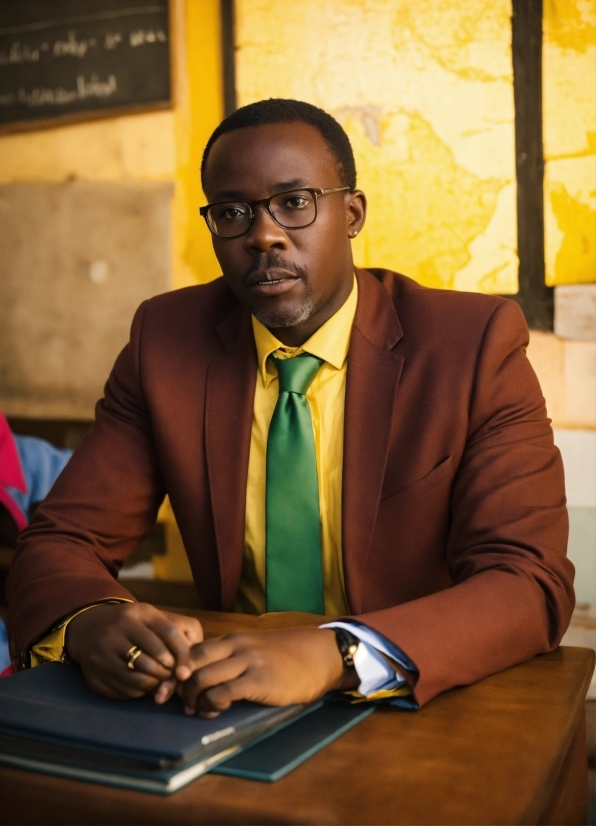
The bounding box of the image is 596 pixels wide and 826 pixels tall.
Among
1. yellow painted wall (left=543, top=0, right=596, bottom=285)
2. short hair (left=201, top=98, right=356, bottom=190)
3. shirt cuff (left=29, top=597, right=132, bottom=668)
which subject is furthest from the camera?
yellow painted wall (left=543, top=0, right=596, bottom=285)

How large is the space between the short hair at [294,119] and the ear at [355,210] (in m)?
0.02

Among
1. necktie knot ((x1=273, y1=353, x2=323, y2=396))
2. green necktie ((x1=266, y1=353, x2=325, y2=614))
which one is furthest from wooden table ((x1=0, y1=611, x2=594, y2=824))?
necktie knot ((x1=273, y1=353, x2=323, y2=396))

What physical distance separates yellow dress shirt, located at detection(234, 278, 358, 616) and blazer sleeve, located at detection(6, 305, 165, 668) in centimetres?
25

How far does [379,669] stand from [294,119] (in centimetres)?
108

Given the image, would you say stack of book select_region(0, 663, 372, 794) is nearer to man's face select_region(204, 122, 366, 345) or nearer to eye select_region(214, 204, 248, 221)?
man's face select_region(204, 122, 366, 345)

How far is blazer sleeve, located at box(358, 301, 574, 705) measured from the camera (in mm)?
1237

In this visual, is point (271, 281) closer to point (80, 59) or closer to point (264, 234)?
point (264, 234)

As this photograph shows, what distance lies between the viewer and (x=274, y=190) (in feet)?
5.55

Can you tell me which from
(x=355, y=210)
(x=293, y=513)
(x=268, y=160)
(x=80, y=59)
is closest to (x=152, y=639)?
(x=293, y=513)

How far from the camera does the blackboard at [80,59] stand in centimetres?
246

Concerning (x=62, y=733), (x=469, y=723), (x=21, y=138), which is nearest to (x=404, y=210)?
(x=21, y=138)

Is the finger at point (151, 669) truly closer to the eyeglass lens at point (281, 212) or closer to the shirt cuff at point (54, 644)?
the shirt cuff at point (54, 644)

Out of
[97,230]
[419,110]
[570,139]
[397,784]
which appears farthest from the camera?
[97,230]

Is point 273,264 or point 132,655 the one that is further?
point 273,264
